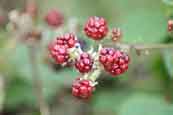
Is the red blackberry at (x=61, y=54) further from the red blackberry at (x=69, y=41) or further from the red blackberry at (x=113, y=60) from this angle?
the red blackberry at (x=113, y=60)

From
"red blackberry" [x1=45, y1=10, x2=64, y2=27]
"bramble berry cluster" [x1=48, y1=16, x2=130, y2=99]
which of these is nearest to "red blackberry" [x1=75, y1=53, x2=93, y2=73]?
"bramble berry cluster" [x1=48, y1=16, x2=130, y2=99]

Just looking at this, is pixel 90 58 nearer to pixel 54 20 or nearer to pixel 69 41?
pixel 69 41

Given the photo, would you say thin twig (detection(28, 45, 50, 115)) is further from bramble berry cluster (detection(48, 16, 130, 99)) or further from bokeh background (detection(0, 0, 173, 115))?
bramble berry cluster (detection(48, 16, 130, 99))

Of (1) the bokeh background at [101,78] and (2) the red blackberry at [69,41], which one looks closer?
(2) the red blackberry at [69,41]

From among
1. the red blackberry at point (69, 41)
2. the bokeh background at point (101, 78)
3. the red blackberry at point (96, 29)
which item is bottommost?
the bokeh background at point (101, 78)

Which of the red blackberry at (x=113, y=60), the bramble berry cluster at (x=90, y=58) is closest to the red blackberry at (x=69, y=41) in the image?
the bramble berry cluster at (x=90, y=58)

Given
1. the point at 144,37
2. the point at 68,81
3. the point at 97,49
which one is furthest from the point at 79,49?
the point at 68,81
